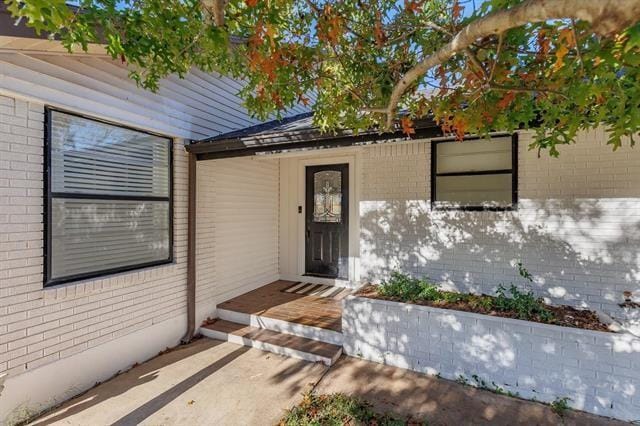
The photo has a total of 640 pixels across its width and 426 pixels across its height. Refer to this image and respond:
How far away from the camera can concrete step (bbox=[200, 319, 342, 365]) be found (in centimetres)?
371

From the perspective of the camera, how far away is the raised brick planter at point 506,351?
272 cm

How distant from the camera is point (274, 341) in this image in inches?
157

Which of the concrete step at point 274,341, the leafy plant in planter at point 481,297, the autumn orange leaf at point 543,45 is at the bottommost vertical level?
the concrete step at point 274,341

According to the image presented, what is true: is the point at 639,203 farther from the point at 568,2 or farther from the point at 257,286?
the point at 257,286

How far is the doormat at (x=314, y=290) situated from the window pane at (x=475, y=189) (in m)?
2.48

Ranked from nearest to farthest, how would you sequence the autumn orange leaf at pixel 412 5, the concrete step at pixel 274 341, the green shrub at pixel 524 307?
the autumn orange leaf at pixel 412 5 → the green shrub at pixel 524 307 → the concrete step at pixel 274 341

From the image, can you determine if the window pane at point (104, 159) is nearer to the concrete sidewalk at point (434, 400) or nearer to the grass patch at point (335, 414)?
the grass patch at point (335, 414)

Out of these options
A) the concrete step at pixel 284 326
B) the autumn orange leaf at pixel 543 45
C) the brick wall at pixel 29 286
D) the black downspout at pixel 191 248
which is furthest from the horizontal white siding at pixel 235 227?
the autumn orange leaf at pixel 543 45

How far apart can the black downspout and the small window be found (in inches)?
136

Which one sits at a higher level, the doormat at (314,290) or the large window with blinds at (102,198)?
the large window with blinds at (102,198)

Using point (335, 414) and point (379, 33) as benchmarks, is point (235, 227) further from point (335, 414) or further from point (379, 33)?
point (379, 33)

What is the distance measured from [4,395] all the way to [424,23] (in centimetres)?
462

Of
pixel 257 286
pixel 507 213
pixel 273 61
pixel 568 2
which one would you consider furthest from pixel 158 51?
pixel 257 286

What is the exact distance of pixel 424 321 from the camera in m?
3.42
